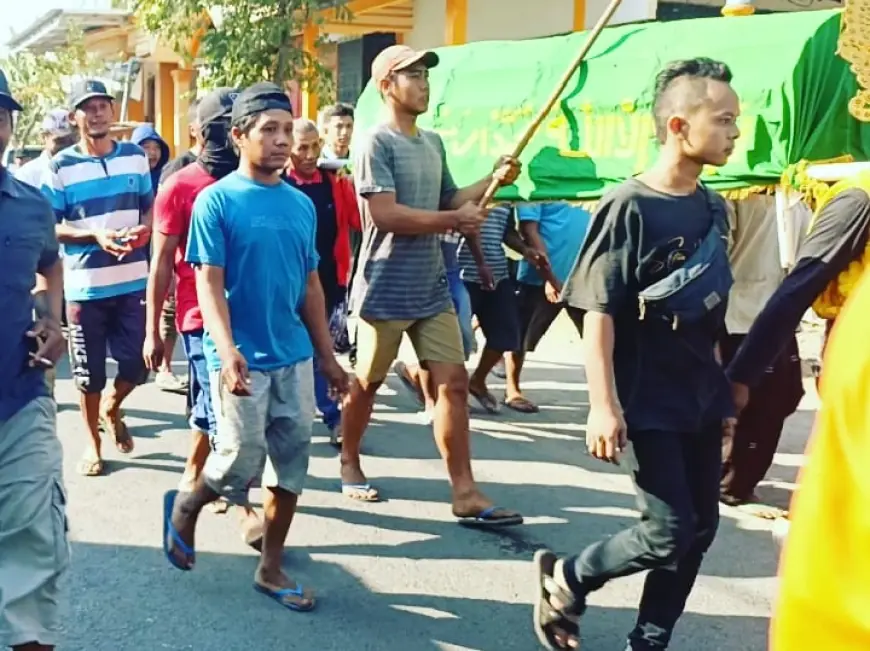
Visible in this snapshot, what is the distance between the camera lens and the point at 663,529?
11.6ft

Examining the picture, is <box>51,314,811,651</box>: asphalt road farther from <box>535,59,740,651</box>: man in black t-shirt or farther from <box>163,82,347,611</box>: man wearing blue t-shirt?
<box>535,59,740,651</box>: man in black t-shirt

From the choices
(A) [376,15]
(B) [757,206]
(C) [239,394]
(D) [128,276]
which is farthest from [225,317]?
(A) [376,15]

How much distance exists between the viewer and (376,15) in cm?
1502

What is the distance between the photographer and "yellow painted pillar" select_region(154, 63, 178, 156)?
24.0m

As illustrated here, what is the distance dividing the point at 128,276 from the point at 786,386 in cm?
336

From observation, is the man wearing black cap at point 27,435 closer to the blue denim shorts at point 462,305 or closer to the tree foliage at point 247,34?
the blue denim shorts at point 462,305

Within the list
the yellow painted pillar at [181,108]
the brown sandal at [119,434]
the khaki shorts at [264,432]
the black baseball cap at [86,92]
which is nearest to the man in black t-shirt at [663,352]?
the khaki shorts at [264,432]

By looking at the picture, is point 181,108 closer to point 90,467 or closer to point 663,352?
point 90,467

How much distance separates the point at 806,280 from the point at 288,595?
2151 mm

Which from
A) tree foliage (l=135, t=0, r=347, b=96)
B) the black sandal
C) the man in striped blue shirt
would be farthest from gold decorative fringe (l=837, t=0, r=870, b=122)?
tree foliage (l=135, t=0, r=347, b=96)

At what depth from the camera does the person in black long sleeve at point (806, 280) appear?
3457 millimetres

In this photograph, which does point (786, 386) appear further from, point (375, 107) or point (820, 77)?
point (375, 107)

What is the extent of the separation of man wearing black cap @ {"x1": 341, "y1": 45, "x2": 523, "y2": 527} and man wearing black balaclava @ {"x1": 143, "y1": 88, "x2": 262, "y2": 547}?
1.96 feet

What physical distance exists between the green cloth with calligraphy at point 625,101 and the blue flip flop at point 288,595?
2.51 metres
